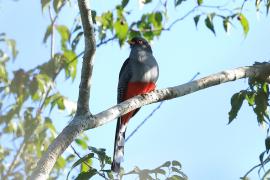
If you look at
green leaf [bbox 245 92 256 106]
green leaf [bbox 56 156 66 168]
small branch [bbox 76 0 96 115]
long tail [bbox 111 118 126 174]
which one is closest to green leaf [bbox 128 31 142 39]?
long tail [bbox 111 118 126 174]

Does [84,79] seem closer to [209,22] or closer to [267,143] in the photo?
[267,143]

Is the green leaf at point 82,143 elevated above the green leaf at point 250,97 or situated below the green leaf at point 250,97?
above

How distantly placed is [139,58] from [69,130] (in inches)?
116

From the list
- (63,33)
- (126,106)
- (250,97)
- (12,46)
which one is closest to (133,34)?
(63,33)

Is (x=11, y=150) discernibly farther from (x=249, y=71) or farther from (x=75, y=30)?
(x=249, y=71)

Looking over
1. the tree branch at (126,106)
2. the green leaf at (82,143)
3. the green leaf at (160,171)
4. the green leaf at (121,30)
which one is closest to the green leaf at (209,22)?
the green leaf at (121,30)

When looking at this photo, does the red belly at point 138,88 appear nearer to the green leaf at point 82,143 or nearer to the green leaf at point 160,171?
the green leaf at point 82,143

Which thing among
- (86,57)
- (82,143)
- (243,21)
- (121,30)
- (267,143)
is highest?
(121,30)

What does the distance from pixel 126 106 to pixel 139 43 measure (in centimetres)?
283

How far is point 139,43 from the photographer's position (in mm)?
6980

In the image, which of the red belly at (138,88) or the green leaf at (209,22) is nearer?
the green leaf at (209,22)

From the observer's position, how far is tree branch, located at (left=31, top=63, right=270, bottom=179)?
3.47 meters

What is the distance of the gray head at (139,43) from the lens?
6.95m

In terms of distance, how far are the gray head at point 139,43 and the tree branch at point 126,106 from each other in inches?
90.8
